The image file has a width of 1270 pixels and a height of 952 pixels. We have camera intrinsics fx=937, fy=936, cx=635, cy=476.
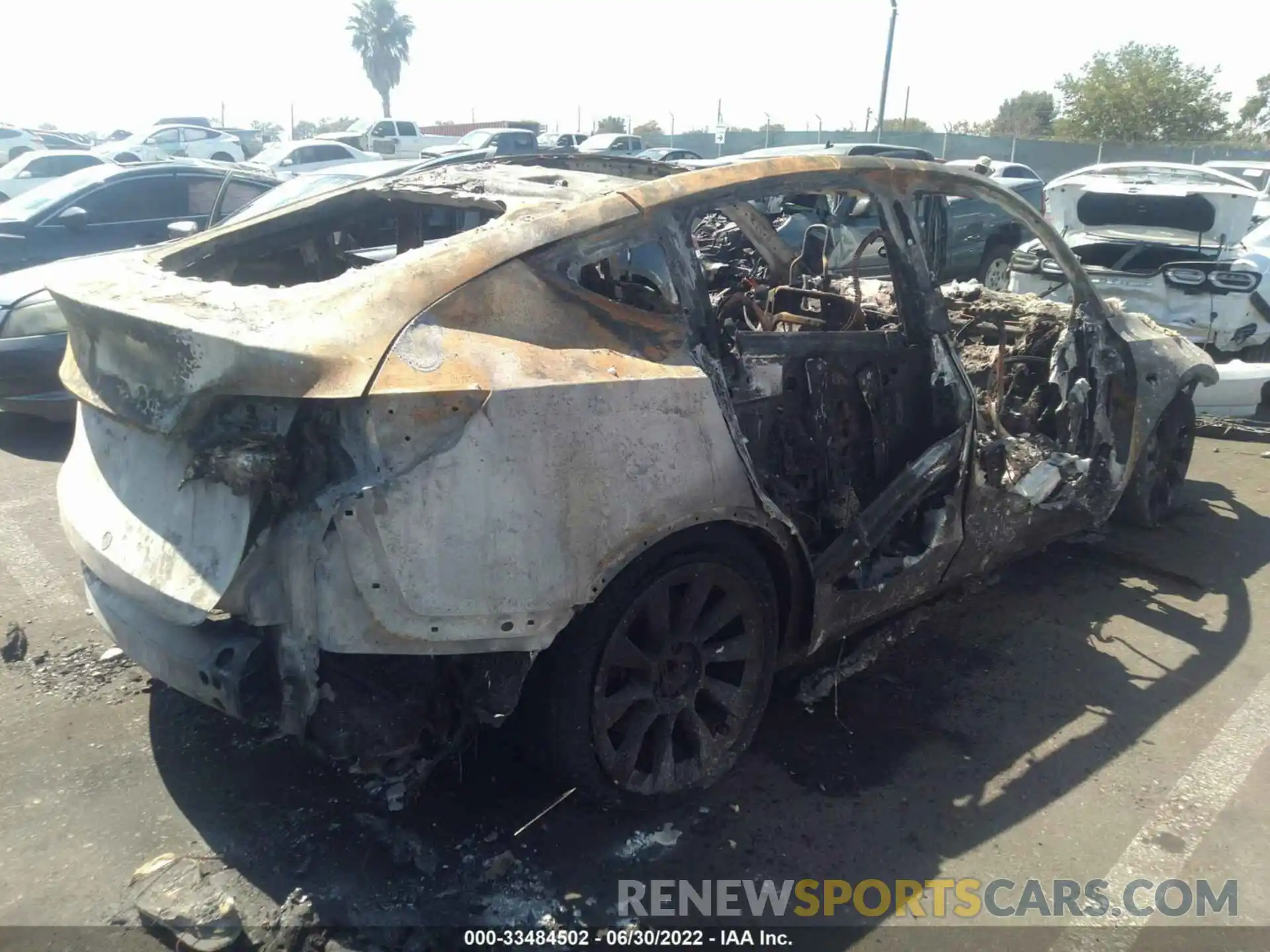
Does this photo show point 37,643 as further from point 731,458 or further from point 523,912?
point 731,458

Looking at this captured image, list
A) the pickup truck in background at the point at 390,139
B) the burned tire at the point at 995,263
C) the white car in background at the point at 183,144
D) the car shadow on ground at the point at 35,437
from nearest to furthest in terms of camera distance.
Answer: the car shadow on ground at the point at 35,437
the burned tire at the point at 995,263
the white car in background at the point at 183,144
the pickup truck in background at the point at 390,139

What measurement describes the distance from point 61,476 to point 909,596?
115 inches

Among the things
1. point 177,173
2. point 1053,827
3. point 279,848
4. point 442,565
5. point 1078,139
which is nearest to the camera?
point 442,565

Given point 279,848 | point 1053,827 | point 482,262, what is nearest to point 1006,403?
point 1053,827

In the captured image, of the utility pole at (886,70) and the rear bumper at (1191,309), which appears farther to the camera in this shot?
the utility pole at (886,70)

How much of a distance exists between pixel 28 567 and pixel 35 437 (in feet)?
7.89

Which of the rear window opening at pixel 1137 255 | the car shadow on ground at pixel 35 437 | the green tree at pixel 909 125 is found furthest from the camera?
the green tree at pixel 909 125

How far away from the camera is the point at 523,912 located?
95.7 inches

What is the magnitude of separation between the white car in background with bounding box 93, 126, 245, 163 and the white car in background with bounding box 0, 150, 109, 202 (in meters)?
7.99

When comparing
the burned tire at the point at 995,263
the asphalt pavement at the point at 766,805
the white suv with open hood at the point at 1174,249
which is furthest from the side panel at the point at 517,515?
the burned tire at the point at 995,263

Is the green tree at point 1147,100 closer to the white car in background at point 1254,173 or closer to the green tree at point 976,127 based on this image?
the green tree at point 976,127

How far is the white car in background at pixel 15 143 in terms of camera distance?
2480 centimetres

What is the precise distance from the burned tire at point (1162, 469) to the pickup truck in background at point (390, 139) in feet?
80.3

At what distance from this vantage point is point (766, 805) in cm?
289
